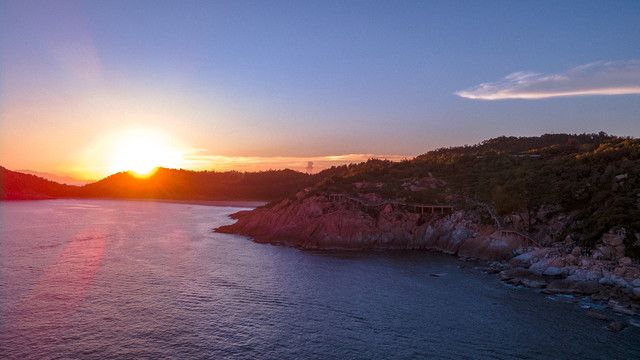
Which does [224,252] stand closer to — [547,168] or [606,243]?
[606,243]

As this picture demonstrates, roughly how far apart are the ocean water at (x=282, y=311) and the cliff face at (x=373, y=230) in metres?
4.98

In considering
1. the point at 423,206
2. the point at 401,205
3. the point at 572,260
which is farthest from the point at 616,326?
the point at 401,205

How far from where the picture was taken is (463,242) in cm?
5550

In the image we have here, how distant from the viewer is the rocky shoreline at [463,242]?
116 ft

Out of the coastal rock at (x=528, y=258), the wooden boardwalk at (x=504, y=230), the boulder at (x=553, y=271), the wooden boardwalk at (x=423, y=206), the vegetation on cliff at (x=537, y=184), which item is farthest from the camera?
the wooden boardwalk at (x=423, y=206)

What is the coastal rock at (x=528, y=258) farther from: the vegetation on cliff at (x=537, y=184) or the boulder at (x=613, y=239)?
the boulder at (x=613, y=239)

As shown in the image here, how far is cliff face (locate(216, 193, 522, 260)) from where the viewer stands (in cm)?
5569

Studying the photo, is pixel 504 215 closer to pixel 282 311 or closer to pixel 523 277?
pixel 523 277

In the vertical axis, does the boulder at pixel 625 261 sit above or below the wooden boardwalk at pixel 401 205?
below

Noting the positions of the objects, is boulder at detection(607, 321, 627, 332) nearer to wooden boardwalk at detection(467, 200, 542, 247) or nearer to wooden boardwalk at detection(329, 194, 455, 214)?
wooden boardwalk at detection(467, 200, 542, 247)

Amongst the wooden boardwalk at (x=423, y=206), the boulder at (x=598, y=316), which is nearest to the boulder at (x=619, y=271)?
the boulder at (x=598, y=316)

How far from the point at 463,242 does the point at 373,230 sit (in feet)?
46.1

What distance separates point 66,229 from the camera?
85.4 metres

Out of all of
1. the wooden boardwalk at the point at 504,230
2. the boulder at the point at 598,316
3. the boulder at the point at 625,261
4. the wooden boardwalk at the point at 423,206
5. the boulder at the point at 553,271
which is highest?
the wooden boardwalk at the point at 423,206
